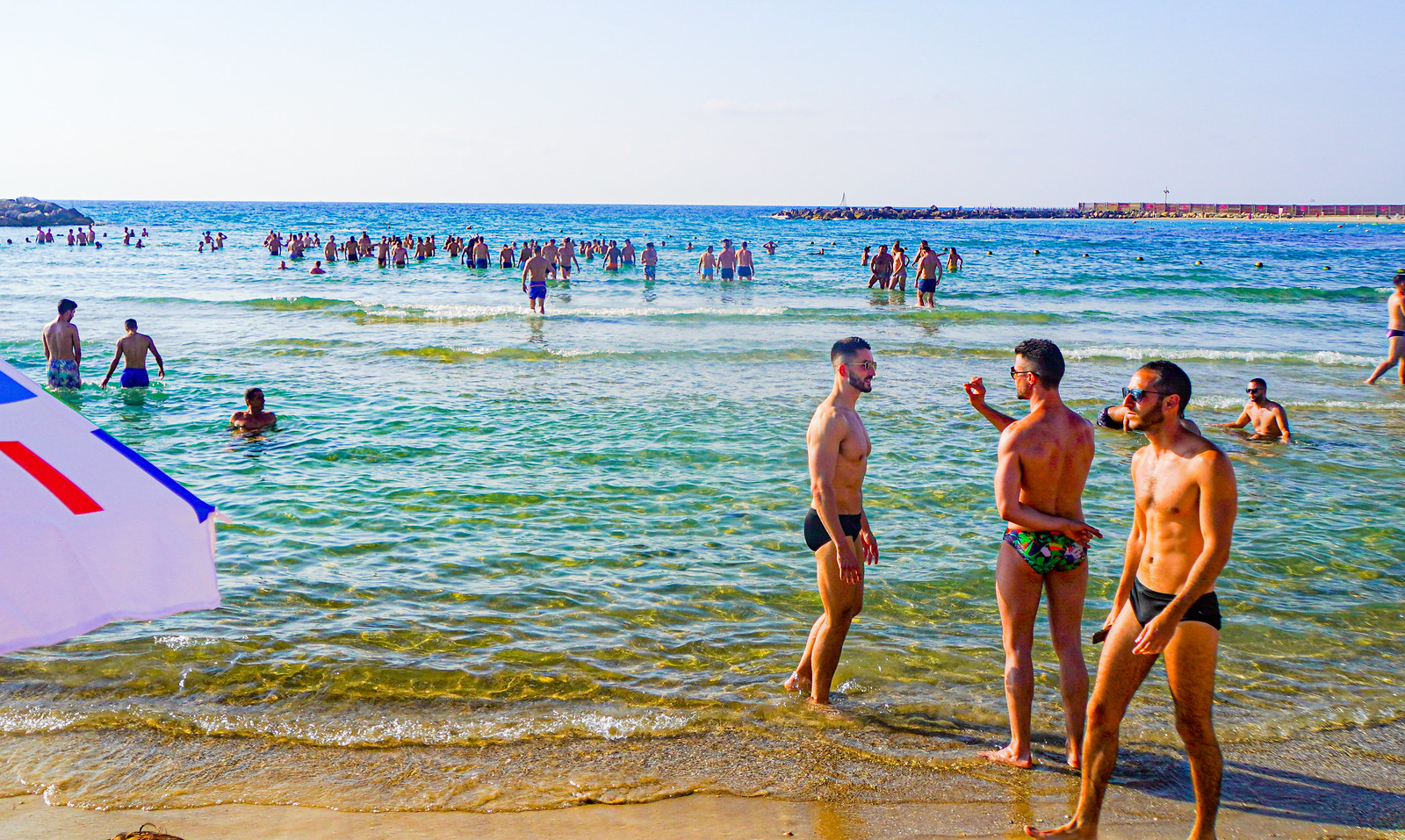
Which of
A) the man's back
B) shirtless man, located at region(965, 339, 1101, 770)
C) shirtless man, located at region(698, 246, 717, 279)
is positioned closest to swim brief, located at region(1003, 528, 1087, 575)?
shirtless man, located at region(965, 339, 1101, 770)

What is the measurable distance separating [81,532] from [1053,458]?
3.52 meters

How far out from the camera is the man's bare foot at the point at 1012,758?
440 centimetres

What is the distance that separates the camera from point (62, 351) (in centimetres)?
1279

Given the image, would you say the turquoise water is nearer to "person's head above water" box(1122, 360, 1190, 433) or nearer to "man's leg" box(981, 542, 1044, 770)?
"man's leg" box(981, 542, 1044, 770)

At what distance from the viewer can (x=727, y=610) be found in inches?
249

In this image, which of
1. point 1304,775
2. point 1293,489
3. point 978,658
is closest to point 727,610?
point 978,658

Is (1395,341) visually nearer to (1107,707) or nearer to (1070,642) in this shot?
(1070,642)

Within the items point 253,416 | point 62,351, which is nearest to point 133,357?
point 62,351

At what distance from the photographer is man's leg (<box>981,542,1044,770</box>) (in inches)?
166

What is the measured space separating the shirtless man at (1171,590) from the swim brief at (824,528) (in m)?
1.34

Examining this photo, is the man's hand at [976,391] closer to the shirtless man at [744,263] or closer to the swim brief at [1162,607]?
the swim brief at [1162,607]

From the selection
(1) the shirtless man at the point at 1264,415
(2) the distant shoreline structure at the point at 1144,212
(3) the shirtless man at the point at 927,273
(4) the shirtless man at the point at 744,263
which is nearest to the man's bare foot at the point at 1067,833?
(1) the shirtless man at the point at 1264,415

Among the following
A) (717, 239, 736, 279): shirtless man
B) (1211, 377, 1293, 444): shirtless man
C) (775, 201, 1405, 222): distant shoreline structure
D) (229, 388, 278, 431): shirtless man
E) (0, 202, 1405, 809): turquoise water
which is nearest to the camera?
(0, 202, 1405, 809): turquoise water

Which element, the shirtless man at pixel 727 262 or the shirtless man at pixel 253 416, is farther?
the shirtless man at pixel 727 262
